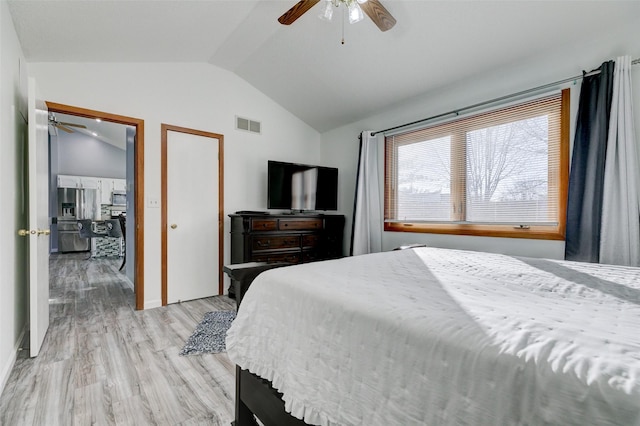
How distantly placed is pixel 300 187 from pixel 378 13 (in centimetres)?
228

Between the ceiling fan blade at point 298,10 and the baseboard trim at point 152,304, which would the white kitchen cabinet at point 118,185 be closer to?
the baseboard trim at point 152,304

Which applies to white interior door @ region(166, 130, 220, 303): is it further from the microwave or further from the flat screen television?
the microwave

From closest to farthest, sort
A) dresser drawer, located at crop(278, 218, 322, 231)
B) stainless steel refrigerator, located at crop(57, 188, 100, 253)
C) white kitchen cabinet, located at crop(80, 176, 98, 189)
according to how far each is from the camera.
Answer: dresser drawer, located at crop(278, 218, 322, 231), stainless steel refrigerator, located at crop(57, 188, 100, 253), white kitchen cabinet, located at crop(80, 176, 98, 189)

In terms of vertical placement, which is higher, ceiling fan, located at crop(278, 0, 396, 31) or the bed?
ceiling fan, located at crop(278, 0, 396, 31)

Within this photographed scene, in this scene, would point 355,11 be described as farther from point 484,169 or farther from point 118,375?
point 118,375

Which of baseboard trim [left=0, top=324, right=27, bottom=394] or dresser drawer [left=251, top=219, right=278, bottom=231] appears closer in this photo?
baseboard trim [left=0, top=324, right=27, bottom=394]

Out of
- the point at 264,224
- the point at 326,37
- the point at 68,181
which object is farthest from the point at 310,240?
the point at 68,181

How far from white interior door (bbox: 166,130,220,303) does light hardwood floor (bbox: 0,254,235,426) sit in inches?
17.0

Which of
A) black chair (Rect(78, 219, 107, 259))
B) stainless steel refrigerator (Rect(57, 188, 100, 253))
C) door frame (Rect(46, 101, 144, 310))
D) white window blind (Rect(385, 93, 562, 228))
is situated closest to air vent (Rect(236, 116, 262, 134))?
door frame (Rect(46, 101, 144, 310))

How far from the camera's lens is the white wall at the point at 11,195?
178cm

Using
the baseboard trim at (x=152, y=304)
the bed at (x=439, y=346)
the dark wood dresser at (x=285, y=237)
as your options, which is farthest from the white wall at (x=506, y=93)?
the baseboard trim at (x=152, y=304)

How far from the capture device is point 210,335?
2500 mm

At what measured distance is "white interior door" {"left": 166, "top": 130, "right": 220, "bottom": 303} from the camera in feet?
11.2

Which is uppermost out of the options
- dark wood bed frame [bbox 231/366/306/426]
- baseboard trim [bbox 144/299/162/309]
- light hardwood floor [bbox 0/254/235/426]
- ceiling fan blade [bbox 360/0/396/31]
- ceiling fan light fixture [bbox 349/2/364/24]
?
ceiling fan blade [bbox 360/0/396/31]
